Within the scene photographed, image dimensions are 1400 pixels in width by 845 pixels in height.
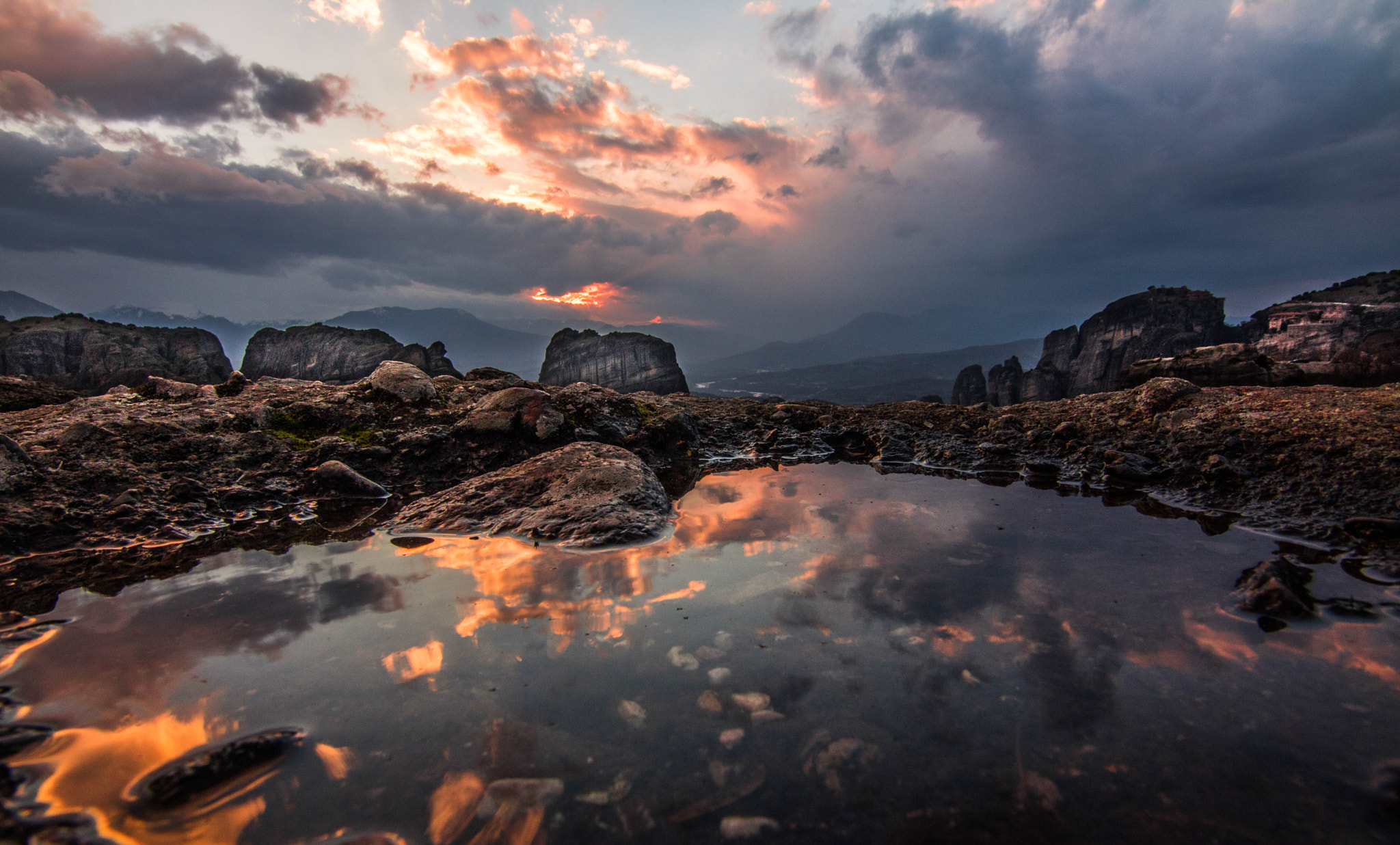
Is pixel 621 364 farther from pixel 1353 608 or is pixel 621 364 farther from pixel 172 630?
pixel 1353 608

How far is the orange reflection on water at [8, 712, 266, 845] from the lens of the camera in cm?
262

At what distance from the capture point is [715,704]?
364 cm

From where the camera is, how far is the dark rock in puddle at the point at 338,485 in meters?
9.53

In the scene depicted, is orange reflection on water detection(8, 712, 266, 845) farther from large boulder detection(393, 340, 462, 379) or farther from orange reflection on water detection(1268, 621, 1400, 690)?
large boulder detection(393, 340, 462, 379)

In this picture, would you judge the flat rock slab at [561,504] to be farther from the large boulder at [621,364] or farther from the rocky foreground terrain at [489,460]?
the large boulder at [621,364]

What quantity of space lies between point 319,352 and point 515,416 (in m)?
110

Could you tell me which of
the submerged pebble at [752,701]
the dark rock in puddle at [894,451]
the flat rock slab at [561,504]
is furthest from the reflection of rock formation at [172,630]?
the dark rock in puddle at [894,451]

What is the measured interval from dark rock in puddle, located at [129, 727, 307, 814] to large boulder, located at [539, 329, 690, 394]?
385 feet

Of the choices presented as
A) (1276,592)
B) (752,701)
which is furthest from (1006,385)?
(752,701)

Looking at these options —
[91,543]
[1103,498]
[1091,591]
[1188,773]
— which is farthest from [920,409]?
[91,543]

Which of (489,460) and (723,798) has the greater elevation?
(489,460)

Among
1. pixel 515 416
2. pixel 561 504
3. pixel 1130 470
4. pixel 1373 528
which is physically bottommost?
pixel 1373 528

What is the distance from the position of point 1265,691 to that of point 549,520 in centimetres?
757

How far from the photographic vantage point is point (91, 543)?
6.93 m
